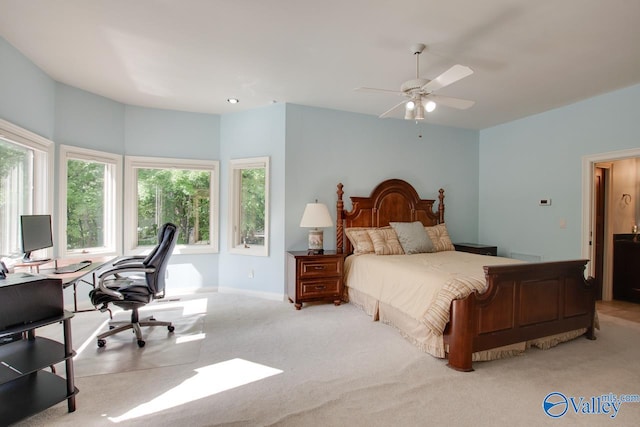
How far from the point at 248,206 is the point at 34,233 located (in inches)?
98.6

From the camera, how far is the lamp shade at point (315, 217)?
13.3 feet

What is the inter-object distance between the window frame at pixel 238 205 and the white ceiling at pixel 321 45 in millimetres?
931

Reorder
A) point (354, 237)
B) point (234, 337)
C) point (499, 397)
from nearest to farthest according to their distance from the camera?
point (499, 397) < point (234, 337) < point (354, 237)

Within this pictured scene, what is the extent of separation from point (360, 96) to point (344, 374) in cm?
324

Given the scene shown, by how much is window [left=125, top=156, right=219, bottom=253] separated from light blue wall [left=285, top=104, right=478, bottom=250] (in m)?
1.41

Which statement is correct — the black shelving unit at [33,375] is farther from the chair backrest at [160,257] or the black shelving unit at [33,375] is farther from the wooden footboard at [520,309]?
the wooden footboard at [520,309]

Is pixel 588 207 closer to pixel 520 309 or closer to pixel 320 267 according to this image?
pixel 520 309

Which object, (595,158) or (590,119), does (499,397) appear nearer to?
(595,158)

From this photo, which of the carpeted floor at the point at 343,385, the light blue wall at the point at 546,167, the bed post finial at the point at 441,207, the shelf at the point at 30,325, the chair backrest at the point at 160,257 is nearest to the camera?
the shelf at the point at 30,325

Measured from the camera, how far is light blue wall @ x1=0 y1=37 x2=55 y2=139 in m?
2.86

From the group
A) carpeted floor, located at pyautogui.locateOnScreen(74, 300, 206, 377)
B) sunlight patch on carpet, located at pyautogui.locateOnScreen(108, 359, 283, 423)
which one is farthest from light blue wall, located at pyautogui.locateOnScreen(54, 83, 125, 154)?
sunlight patch on carpet, located at pyautogui.locateOnScreen(108, 359, 283, 423)

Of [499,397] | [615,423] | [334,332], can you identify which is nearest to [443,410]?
[499,397]

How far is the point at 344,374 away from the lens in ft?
7.98

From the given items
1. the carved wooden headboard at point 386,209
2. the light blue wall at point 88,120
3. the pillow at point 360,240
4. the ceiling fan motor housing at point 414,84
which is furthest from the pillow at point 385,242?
the light blue wall at point 88,120
